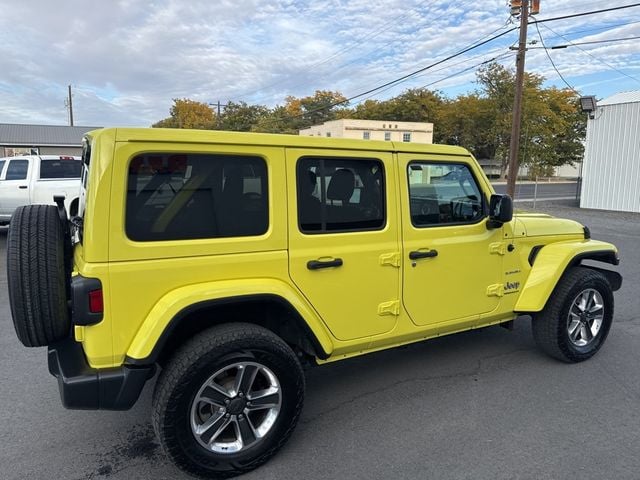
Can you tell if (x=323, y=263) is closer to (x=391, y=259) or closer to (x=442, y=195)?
(x=391, y=259)

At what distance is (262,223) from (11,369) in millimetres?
2890

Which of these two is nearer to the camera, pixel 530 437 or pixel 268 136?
pixel 268 136

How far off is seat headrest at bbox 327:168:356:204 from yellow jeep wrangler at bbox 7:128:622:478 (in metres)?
0.01

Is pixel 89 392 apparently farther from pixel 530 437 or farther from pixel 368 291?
pixel 530 437

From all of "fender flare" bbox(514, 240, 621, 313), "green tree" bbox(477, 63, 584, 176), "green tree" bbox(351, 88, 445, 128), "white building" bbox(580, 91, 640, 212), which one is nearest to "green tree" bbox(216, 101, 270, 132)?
"green tree" bbox(351, 88, 445, 128)

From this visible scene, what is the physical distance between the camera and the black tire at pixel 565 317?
12.8 feet

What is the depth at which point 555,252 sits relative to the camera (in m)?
3.94

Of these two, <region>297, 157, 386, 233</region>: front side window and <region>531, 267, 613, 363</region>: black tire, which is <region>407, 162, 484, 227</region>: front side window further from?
<region>531, 267, 613, 363</region>: black tire

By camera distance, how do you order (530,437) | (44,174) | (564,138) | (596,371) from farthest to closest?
(564,138) < (44,174) < (596,371) < (530,437)

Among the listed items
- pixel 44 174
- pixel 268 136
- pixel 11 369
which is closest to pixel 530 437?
pixel 268 136

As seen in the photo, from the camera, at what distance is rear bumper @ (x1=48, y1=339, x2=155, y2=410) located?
232cm

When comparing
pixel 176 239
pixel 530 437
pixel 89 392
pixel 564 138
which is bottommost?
pixel 530 437

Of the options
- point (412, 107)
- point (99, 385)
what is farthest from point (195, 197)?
point (412, 107)

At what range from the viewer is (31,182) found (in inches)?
414
